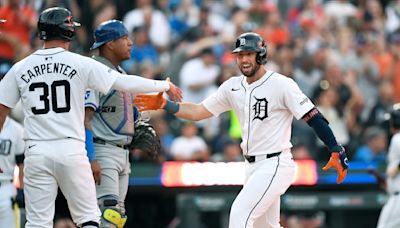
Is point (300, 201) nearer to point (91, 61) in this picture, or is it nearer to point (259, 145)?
point (259, 145)

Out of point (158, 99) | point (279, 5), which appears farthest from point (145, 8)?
point (158, 99)

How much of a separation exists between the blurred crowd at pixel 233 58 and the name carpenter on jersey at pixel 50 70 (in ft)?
17.0

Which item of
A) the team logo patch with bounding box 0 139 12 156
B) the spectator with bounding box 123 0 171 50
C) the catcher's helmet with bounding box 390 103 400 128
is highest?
the spectator with bounding box 123 0 171 50

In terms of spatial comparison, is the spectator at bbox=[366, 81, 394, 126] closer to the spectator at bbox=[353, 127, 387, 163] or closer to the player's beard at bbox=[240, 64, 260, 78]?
the spectator at bbox=[353, 127, 387, 163]

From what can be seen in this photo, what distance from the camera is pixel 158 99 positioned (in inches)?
369

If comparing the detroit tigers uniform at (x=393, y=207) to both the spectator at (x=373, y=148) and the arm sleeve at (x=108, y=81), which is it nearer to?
the spectator at (x=373, y=148)

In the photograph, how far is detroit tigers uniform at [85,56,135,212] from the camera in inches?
358

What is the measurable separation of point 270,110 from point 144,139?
1307 mm

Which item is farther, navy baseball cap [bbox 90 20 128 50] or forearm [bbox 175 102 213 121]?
forearm [bbox 175 102 213 121]

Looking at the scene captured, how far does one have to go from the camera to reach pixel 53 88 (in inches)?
324

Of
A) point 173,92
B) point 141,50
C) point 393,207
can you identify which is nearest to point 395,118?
point 393,207

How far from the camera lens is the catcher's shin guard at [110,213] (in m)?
8.96

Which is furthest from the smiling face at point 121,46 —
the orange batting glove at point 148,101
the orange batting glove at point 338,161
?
the orange batting glove at point 338,161

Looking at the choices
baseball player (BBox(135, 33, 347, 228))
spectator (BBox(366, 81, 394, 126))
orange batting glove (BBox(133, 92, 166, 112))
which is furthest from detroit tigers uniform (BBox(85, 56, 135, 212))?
spectator (BBox(366, 81, 394, 126))
